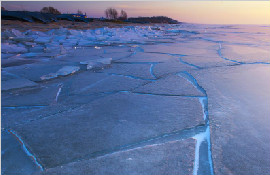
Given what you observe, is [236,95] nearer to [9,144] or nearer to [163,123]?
[163,123]

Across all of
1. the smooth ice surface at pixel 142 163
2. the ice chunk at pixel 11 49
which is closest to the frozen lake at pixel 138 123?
the smooth ice surface at pixel 142 163

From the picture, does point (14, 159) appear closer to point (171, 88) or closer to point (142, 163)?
point (142, 163)

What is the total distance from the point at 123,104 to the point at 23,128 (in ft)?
2.31

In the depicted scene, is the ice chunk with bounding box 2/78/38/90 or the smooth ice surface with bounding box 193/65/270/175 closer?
the smooth ice surface with bounding box 193/65/270/175

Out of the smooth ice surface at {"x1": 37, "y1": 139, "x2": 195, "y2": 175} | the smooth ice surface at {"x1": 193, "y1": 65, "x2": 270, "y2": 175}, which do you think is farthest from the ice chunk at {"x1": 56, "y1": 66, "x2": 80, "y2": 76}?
the smooth ice surface at {"x1": 37, "y1": 139, "x2": 195, "y2": 175}

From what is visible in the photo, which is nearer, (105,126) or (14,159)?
(14,159)

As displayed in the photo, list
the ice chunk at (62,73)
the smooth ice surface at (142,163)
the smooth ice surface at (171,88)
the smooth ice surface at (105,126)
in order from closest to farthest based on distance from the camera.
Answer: the smooth ice surface at (142,163)
the smooth ice surface at (105,126)
the smooth ice surface at (171,88)
the ice chunk at (62,73)

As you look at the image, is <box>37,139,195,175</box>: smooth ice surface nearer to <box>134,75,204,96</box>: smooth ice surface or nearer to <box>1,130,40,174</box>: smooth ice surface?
<box>1,130,40,174</box>: smooth ice surface

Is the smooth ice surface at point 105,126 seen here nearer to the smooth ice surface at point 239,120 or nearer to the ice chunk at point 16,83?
the smooth ice surface at point 239,120

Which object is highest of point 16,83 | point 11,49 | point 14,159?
point 11,49

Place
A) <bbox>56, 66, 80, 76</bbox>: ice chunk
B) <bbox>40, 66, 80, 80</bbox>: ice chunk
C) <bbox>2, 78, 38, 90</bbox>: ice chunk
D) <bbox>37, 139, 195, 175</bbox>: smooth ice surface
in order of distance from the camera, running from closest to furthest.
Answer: <bbox>37, 139, 195, 175</bbox>: smooth ice surface, <bbox>2, 78, 38, 90</bbox>: ice chunk, <bbox>40, 66, 80, 80</bbox>: ice chunk, <bbox>56, 66, 80, 76</bbox>: ice chunk

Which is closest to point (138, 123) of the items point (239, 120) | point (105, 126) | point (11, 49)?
point (105, 126)

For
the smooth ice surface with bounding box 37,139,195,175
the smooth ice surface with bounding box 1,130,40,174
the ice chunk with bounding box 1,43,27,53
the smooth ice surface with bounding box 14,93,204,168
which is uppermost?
the ice chunk with bounding box 1,43,27,53

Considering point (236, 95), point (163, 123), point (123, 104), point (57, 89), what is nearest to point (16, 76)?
point (57, 89)
